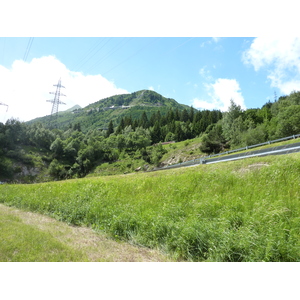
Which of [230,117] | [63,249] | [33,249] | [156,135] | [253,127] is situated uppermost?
[156,135]

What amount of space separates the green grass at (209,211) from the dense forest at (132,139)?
45600 mm

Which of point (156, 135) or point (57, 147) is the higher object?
point (156, 135)

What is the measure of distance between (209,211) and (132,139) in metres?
94.9

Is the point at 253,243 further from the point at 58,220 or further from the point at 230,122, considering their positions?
the point at 230,122

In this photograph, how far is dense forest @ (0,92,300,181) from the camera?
52.4 metres

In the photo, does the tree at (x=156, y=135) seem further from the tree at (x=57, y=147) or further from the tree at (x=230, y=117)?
the tree at (x=230, y=117)

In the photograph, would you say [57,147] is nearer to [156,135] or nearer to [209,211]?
[156,135]

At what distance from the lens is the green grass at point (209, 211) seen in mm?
4461

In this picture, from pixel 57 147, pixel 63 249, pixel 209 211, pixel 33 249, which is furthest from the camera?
pixel 57 147

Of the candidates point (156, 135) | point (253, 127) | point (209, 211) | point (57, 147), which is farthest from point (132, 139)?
point (209, 211)

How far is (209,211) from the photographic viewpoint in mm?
6555

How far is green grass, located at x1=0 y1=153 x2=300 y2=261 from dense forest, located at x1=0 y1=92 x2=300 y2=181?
150 ft

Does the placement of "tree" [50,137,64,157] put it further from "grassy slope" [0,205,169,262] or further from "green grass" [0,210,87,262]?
"green grass" [0,210,87,262]

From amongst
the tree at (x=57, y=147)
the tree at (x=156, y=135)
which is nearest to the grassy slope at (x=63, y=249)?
the tree at (x=57, y=147)
